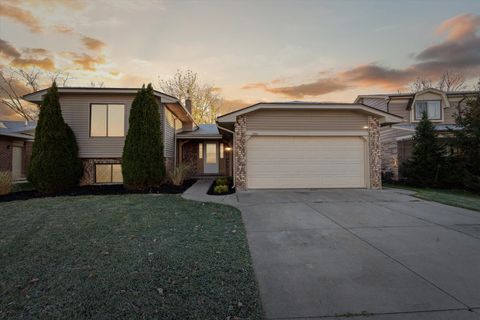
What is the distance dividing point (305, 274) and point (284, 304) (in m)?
0.70

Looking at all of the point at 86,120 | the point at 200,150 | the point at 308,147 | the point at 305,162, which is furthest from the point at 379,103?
the point at 86,120

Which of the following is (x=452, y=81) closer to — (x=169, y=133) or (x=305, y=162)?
(x=305, y=162)

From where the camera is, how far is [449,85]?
86.2 ft

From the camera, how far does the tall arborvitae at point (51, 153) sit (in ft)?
Answer: 28.3

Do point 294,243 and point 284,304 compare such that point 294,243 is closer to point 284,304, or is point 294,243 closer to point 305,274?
point 305,274

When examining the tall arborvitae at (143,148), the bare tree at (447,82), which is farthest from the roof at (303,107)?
the bare tree at (447,82)

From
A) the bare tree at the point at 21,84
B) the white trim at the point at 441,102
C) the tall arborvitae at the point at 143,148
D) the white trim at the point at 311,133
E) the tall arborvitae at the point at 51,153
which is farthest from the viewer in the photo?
the bare tree at the point at 21,84

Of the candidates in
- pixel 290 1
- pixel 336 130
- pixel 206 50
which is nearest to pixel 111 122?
pixel 206 50

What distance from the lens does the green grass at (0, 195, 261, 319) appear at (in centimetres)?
213

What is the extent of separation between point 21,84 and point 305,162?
99.5ft

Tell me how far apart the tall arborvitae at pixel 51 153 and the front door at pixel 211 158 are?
7.49 m

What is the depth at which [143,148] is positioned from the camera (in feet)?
30.2

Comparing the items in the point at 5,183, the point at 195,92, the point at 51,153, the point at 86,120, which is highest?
the point at 195,92

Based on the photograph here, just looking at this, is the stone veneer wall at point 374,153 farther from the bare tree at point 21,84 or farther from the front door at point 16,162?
the bare tree at point 21,84
